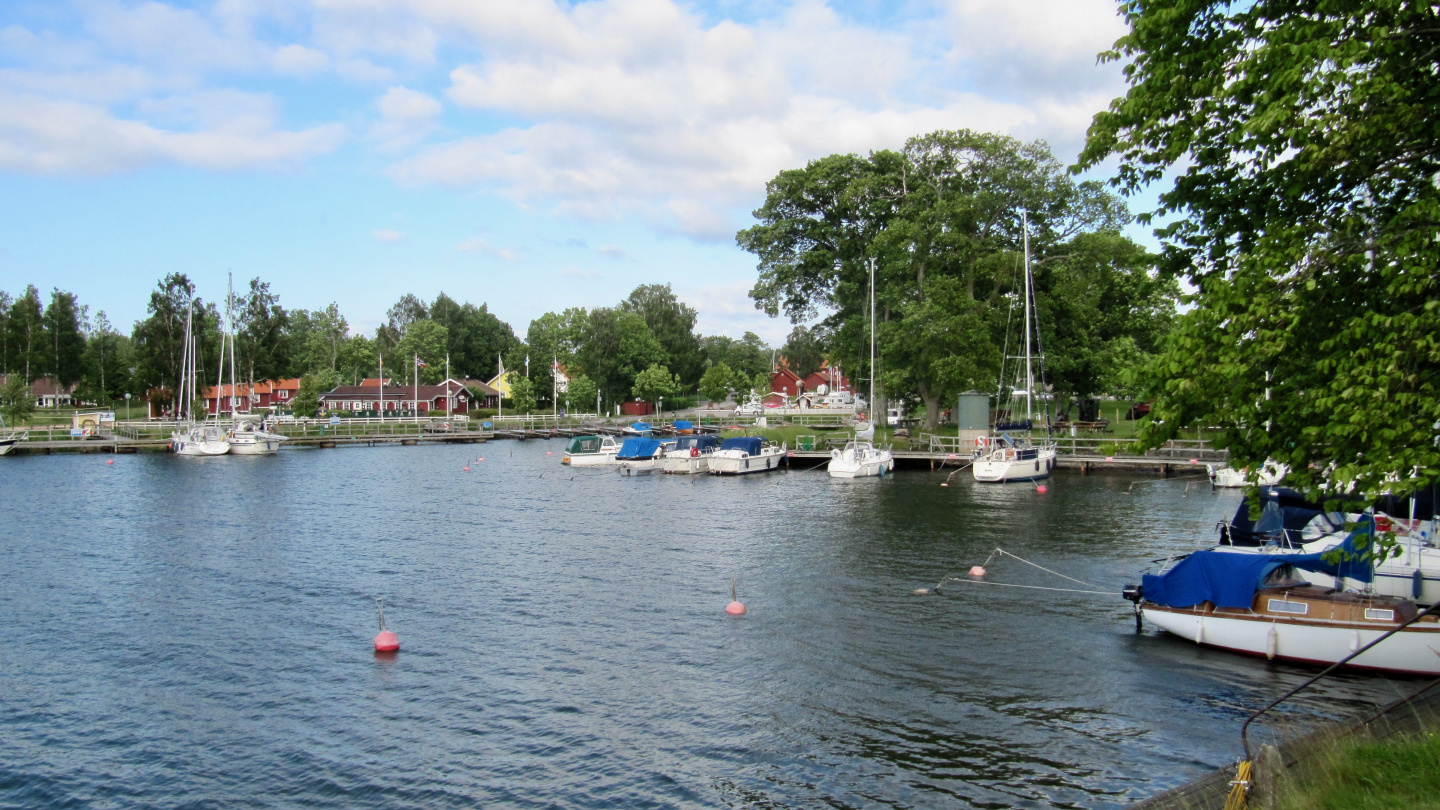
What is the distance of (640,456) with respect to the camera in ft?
218

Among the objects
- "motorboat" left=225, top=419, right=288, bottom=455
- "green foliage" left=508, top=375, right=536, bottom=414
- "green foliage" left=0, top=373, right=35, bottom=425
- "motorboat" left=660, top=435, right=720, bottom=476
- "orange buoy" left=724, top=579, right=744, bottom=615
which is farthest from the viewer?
"green foliage" left=508, top=375, right=536, bottom=414

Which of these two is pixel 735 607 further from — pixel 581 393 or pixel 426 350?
pixel 426 350

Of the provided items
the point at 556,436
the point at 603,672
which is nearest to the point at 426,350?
the point at 556,436

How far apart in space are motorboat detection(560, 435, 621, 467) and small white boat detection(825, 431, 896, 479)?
1897 cm

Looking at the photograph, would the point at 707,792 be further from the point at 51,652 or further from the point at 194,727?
the point at 51,652

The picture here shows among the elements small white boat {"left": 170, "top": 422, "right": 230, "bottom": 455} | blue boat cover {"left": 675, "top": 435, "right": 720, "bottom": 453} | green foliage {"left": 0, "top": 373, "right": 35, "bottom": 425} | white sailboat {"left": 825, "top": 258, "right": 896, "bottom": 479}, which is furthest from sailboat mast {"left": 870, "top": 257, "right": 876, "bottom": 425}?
green foliage {"left": 0, "top": 373, "right": 35, "bottom": 425}

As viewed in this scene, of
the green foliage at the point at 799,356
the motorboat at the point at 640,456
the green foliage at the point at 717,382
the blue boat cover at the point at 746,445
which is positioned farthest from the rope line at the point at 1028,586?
the green foliage at the point at 799,356

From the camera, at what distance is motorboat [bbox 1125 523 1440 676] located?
17.5 meters

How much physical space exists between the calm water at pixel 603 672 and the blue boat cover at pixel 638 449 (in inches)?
1097

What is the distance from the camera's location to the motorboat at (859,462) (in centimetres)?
5725

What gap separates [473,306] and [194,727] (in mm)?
147927

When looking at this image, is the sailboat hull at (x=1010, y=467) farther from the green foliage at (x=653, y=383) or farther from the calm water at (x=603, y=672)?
the green foliage at (x=653, y=383)

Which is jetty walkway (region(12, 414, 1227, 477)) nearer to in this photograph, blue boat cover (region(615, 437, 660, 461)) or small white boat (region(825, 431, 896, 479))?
small white boat (region(825, 431, 896, 479))

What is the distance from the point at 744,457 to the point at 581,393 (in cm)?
6427
